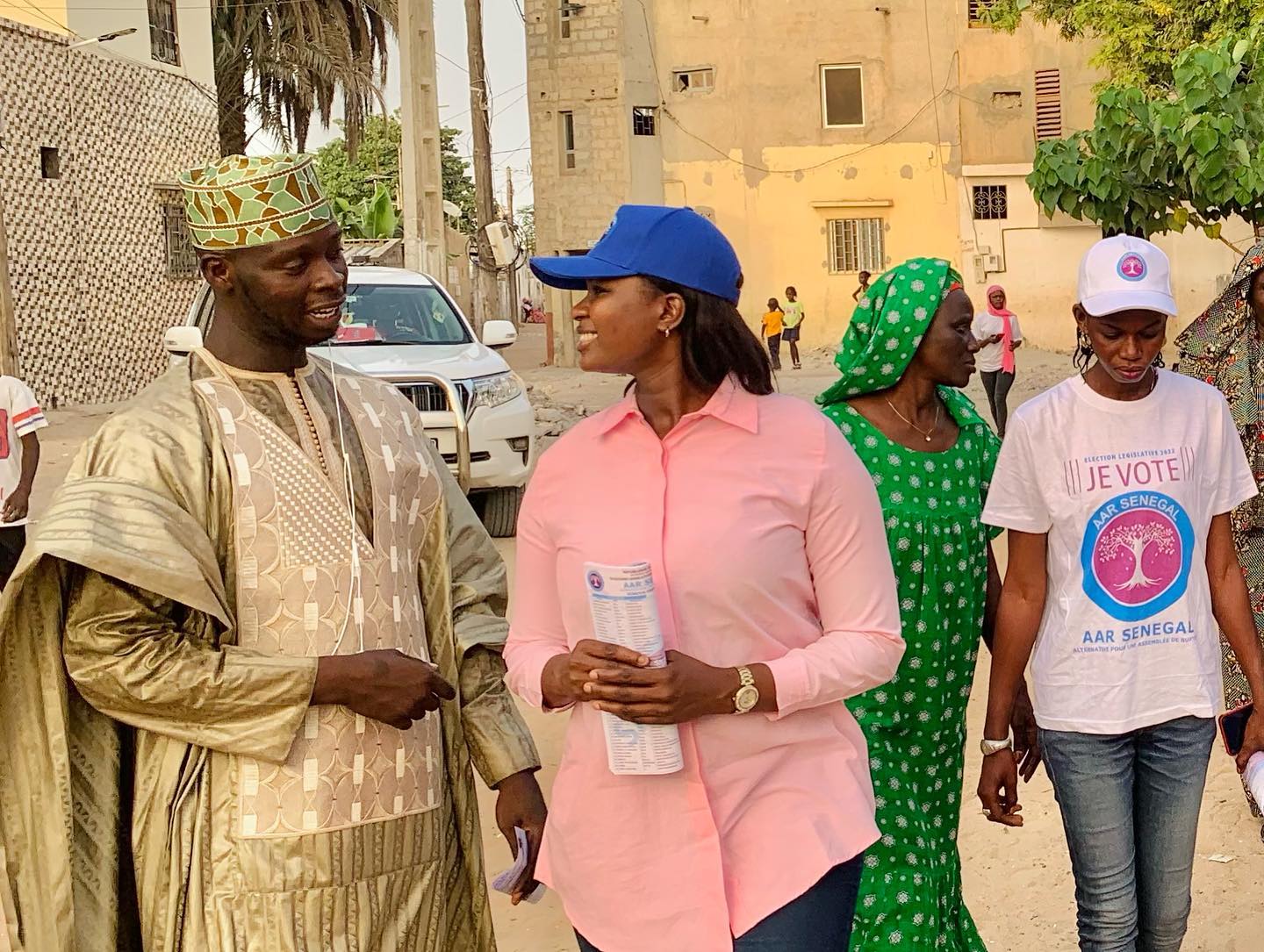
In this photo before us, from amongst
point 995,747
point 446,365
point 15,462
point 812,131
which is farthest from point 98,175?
point 995,747

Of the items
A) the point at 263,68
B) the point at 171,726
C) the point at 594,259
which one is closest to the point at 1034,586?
the point at 594,259

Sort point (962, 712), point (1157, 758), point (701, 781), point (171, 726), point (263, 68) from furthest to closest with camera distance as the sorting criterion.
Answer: point (263, 68) → point (962, 712) → point (1157, 758) → point (171, 726) → point (701, 781)

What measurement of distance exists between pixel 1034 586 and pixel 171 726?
191cm

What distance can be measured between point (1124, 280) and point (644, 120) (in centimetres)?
3542

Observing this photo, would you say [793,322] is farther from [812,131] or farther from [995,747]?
[995,747]

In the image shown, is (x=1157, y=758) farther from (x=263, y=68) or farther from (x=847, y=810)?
(x=263, y=68)

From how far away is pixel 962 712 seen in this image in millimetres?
3928

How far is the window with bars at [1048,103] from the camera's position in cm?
3650

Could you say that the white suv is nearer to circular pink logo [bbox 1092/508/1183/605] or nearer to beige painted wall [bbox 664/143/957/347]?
circular pink logo [bbox 1092/508/1183/605]

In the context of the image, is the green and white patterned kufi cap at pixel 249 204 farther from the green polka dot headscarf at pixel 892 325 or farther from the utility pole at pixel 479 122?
the utility pole at pixel 479 122

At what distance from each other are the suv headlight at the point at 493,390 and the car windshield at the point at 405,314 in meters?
0.46

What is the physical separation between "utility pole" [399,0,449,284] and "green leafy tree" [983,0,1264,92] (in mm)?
8095

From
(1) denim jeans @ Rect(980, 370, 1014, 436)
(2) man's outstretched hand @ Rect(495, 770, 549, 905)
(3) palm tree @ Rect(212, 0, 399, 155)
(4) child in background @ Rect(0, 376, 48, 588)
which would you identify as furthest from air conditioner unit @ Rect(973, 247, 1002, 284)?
(2) man's outstretched hand @ Rect(495, 770, 549, 905)

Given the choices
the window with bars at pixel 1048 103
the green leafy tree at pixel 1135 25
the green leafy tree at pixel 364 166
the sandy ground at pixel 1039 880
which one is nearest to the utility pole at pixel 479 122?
the green leafy tree at pixel 364 166
